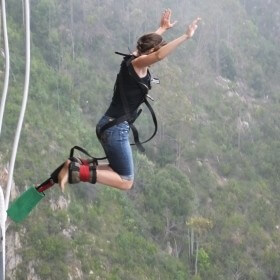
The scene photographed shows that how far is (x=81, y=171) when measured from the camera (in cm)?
292

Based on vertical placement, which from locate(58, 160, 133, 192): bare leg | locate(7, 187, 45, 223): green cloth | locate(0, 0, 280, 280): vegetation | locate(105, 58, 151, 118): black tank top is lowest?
locate(0, 0, 280, 280): vegetation

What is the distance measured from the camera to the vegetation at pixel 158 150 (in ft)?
57.7

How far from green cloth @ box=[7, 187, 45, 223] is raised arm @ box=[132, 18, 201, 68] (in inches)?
33.0

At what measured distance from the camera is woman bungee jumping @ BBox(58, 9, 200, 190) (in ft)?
9.30

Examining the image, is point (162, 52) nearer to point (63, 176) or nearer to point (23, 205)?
point (63, 176)

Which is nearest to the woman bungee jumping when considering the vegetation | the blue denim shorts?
the blue denim shorts

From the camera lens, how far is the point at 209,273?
20.0m

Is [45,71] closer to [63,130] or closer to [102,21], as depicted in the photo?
[63,130]

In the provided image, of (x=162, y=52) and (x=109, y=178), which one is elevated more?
(x=162, y=52)

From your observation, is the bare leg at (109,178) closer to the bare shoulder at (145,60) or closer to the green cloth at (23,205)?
the green cloth at (23,205)

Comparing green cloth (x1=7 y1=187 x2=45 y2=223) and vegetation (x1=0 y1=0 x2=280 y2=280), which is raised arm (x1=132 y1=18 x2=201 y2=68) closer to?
green cloth (x1=7 y1=187 x2=45 y2=223)

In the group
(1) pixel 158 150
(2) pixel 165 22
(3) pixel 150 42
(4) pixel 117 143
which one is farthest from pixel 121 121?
(1) pixel 158 150

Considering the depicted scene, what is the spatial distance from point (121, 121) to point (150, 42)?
448mm

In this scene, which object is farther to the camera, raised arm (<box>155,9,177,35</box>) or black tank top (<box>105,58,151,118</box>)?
raised arm (<box>155,9,177,35</box>)
